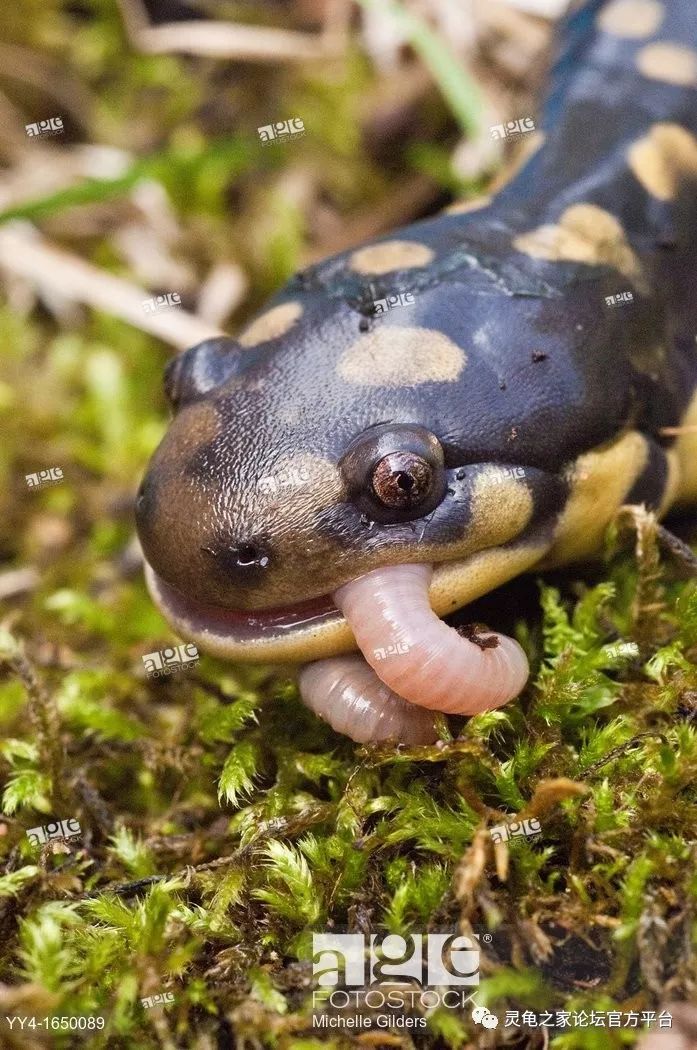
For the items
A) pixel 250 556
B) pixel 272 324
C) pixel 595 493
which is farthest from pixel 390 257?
pixel 250 556

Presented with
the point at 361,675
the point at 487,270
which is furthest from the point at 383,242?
the point at 361,675

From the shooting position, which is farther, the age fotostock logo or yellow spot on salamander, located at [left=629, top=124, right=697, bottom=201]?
yellow spot on salamander, located at [left=629, top=124, right=697, bottom=201]

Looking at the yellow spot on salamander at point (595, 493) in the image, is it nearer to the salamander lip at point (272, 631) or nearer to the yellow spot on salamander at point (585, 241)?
the yellow spot on salamander at point (585, 241)

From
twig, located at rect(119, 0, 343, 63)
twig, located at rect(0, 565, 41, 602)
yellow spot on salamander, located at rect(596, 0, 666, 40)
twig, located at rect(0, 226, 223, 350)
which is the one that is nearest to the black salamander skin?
yellow spot on salamander, located at rect(596, 0, 666, 40)

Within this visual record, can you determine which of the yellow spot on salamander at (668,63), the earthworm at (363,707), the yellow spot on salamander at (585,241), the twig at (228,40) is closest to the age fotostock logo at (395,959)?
the earthworm at (363,707)

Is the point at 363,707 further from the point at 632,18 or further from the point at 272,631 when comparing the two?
the point at 632,18

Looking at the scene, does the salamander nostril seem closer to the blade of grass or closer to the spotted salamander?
the spotted salamander
